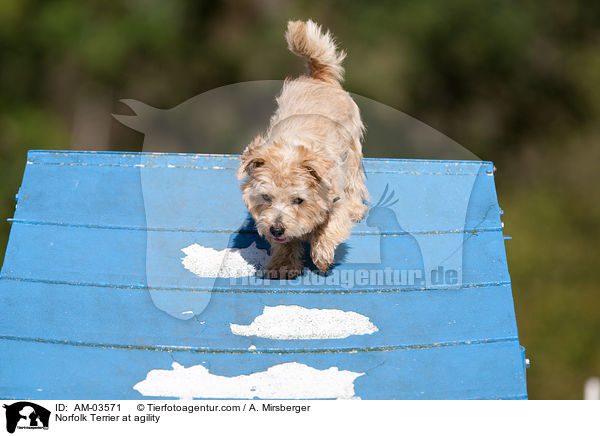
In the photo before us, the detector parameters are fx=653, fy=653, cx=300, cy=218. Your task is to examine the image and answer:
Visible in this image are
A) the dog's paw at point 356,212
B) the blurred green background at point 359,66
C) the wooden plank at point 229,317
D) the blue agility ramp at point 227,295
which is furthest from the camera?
the blurred green background at point 359,66

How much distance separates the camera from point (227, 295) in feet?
13.7

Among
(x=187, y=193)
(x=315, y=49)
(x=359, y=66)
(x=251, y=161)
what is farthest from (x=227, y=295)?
(x=359, y=66)

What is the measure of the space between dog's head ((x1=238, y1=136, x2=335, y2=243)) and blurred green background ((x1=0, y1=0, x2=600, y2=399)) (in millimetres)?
11042

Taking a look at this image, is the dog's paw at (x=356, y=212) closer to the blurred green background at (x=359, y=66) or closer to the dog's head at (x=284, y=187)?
the dog's head at (x=284, y=187)

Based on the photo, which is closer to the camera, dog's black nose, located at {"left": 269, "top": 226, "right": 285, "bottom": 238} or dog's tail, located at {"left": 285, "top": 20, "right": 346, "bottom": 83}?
dog's black nose, located at {"left": 269, "top": 226, "right": 285, "bottom": 238}

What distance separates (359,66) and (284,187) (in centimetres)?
1177

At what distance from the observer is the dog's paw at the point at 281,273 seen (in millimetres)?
4348

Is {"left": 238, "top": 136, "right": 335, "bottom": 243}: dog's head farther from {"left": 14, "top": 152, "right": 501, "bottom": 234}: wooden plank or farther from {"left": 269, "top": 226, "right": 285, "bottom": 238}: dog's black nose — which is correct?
{"left": 14, "top": 152, "right": 501, "bottom": 234}: wooden plank

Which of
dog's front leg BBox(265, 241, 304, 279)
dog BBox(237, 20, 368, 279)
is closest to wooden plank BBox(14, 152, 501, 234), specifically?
dog BBox(237, 20, 368, 279)

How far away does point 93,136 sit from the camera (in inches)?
659

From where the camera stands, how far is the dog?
4.07 m

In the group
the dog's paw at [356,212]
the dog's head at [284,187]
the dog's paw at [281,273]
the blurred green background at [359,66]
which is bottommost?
the dog's paw at [281,273]

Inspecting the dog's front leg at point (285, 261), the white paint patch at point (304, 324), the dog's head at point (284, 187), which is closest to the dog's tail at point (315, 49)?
the dog's head at point (284, 187)
